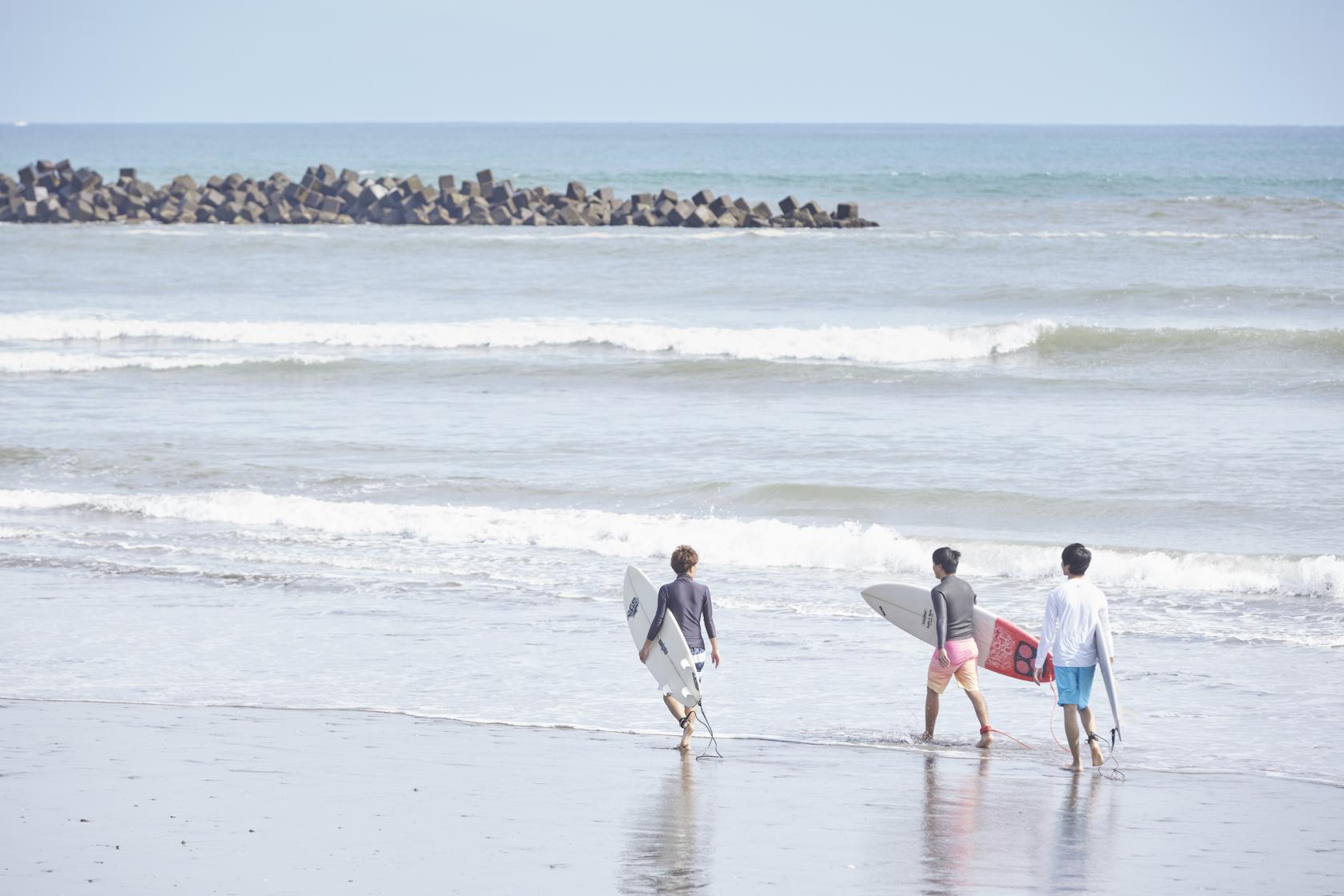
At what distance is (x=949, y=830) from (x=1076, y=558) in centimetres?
179

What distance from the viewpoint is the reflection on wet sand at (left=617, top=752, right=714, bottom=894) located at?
19.5 feet

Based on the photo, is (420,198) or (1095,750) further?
(420,198)

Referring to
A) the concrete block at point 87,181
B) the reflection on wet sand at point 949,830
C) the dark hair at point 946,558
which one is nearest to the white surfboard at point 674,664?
the reflection on wet sand at point 949,830

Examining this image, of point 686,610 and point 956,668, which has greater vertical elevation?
point 686,610

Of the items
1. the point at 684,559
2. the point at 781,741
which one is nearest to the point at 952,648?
the point at 781,741

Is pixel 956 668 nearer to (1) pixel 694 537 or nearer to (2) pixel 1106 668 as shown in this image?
(2) pixel 1106 668

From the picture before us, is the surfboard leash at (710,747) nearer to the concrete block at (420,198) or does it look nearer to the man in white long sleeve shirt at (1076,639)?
the man in white long sleeve shirt at (1076,639)

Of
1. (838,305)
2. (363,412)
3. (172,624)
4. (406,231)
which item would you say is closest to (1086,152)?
(406,231)

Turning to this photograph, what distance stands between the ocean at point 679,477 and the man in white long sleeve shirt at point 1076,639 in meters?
0.39

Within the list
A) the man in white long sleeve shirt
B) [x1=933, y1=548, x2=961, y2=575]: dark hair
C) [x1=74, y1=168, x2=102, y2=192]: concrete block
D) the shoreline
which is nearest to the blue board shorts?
the man in white long sleeve shirt

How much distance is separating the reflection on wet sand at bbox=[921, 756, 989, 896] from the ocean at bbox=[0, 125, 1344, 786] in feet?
2.45

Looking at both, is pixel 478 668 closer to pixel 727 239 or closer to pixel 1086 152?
pixel 727 239

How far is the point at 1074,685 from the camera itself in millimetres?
7898

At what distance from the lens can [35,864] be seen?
6039 mm
